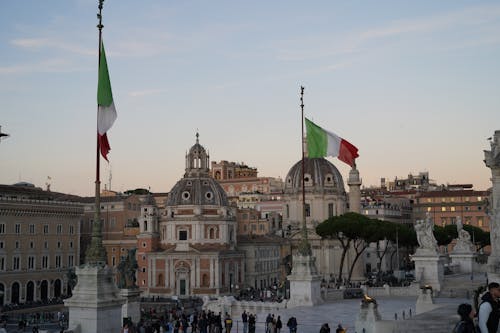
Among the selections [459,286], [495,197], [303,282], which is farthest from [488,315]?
[459,286]

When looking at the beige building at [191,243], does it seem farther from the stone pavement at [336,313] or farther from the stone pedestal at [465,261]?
the stone pavement at [336,313]

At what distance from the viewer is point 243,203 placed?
120 meters

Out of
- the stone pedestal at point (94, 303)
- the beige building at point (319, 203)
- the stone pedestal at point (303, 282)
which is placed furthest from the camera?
the beige building at point (319, 203)

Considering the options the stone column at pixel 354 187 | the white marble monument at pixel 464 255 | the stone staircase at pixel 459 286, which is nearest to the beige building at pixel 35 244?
the stone column at pixel 354 187

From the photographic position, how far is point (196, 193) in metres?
76.9

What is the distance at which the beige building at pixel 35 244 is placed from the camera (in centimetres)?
6406

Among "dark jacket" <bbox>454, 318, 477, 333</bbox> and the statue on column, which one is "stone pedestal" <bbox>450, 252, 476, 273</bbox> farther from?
"dark jacket" <bbox>454, 318, 477, 333</bbox>

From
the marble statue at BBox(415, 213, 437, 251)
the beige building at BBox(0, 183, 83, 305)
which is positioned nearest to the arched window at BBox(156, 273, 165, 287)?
the beige building at BBox(0, 183, 83, 305)

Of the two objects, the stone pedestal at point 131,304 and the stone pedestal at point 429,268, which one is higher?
the stone pedestal at point 429,268

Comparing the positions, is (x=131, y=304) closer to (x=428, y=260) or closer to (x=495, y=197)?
(x=428, y=260)

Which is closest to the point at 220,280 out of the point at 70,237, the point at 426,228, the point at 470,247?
the point at 70,237

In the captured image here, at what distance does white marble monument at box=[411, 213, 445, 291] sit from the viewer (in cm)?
3622

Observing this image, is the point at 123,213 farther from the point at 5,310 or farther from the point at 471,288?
the point at 471,288

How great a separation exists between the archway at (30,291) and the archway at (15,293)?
4.72ft
